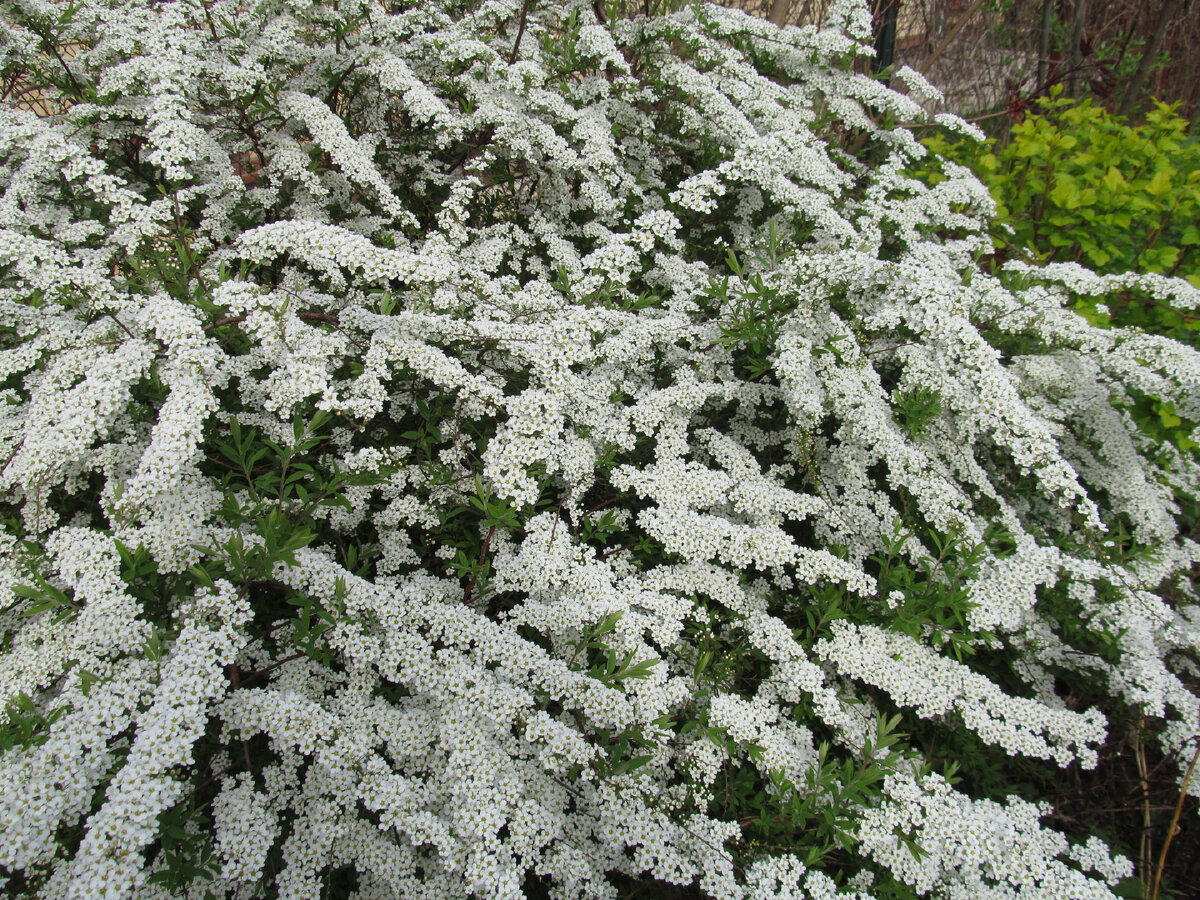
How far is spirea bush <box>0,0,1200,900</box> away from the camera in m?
2.29

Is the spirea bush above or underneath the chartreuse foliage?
underneath

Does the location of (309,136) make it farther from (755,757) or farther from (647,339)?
(755,757)

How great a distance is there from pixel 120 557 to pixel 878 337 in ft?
14.5

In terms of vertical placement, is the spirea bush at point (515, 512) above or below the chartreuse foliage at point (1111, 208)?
below

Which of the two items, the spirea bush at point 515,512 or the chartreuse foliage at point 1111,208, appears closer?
the spirea bush at point 515,512

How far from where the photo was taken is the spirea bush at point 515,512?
229cm

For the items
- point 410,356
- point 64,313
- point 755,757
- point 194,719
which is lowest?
point 755,757

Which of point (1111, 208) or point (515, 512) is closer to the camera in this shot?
A: point (515, 512)

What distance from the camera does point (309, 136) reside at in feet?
14.7

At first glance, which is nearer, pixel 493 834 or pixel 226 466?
pixel 493 834

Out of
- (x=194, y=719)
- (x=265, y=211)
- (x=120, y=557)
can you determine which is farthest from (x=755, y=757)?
(x=265, y=211)

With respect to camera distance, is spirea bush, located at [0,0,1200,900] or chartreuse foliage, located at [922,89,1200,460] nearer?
spirea bush, located at [0,0,1200,900]

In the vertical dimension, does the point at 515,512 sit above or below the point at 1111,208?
below

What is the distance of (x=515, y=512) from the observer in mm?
2947
